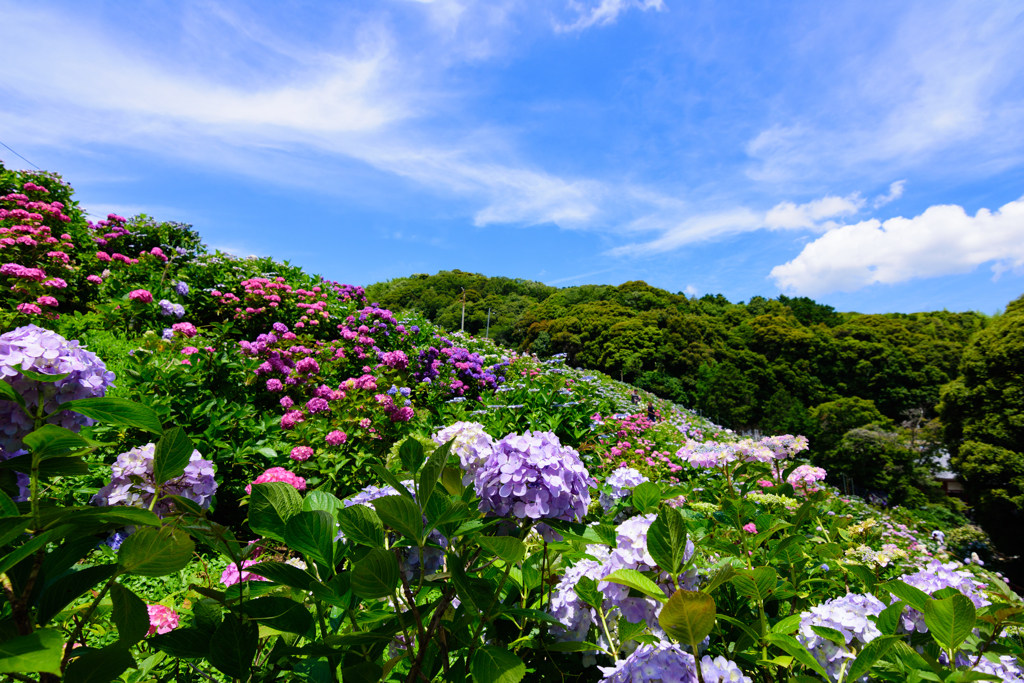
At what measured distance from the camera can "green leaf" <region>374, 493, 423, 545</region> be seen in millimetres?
738

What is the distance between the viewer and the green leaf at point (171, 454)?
28.9 inches

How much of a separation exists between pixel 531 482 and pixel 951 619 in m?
0.95

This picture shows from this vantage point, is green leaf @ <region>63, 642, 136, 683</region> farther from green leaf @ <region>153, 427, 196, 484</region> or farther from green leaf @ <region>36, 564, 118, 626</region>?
green leaf @ <region>153, 427, 196, 484</region>

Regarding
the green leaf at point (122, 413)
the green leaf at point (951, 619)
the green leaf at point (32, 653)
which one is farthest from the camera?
the green leaf at point (951, 619)

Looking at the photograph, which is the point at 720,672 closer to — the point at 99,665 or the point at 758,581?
the point at 758,581

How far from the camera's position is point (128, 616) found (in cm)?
66

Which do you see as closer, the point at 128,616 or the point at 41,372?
the point at 128,616

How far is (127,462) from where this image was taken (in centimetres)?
109

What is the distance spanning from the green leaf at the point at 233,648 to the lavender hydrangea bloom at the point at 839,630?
4.05 ft

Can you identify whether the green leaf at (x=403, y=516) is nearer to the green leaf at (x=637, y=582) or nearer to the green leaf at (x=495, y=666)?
the green leaf at (x=495, y=666)

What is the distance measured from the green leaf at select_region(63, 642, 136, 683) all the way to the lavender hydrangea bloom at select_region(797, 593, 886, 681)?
1386mm

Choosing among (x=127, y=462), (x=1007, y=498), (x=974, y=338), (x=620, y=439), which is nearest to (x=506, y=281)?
(x=974, y=338)

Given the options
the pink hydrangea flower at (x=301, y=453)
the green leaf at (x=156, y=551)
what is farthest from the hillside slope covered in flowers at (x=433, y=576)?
the pink hydrangea flower at (x=301, y=453)

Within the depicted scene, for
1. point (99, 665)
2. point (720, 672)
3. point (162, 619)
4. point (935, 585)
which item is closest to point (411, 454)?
point (99, 665)
